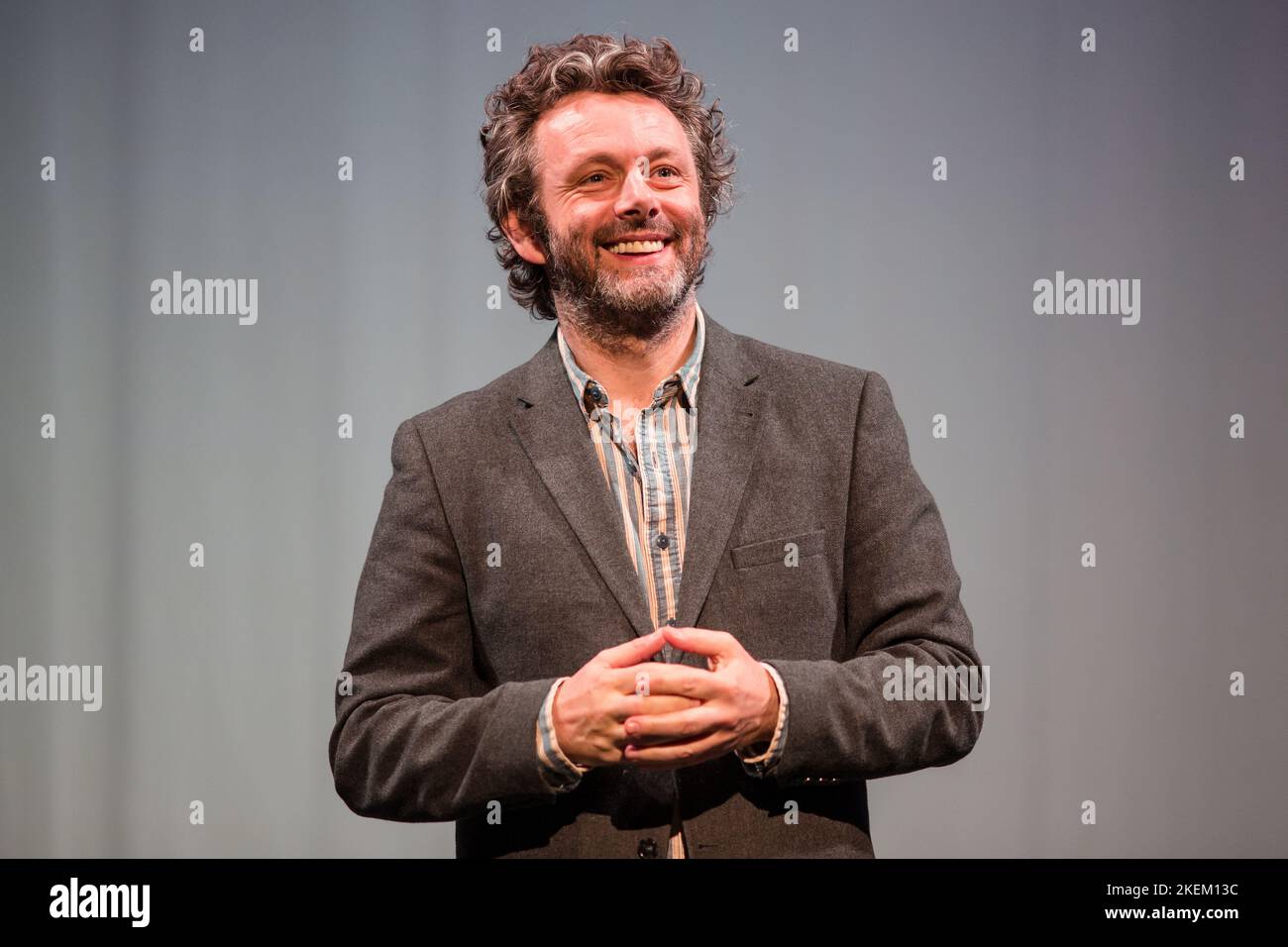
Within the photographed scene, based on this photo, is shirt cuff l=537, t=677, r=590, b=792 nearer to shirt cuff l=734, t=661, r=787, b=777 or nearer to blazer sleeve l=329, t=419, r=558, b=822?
blazer sleeve l=329, t=419, r=558, b=822

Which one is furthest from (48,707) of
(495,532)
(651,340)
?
(651,340)

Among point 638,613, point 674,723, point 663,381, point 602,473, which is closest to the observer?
point 674,723

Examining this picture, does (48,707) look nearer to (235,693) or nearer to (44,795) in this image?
(44,795)

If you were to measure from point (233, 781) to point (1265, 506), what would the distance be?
272cm

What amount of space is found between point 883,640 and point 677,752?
40 centimetres

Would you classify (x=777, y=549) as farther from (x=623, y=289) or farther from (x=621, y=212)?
(x=621, y=212)

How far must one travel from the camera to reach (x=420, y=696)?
182 cm

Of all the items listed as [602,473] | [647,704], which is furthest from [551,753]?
[602,473]

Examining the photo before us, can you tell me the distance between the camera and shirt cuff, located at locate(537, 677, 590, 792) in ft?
5.24

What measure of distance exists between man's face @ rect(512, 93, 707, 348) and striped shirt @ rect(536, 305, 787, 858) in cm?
9

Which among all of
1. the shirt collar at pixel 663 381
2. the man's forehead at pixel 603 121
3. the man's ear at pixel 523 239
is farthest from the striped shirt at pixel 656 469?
the man's forehead at pixel 603 121

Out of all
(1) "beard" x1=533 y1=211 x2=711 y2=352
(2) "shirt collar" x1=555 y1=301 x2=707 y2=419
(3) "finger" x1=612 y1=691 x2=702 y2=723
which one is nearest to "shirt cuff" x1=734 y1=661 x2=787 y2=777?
(3) "finger" x1=612 y1=691 x2=702 y2=723

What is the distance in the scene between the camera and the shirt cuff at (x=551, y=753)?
1.60 m
